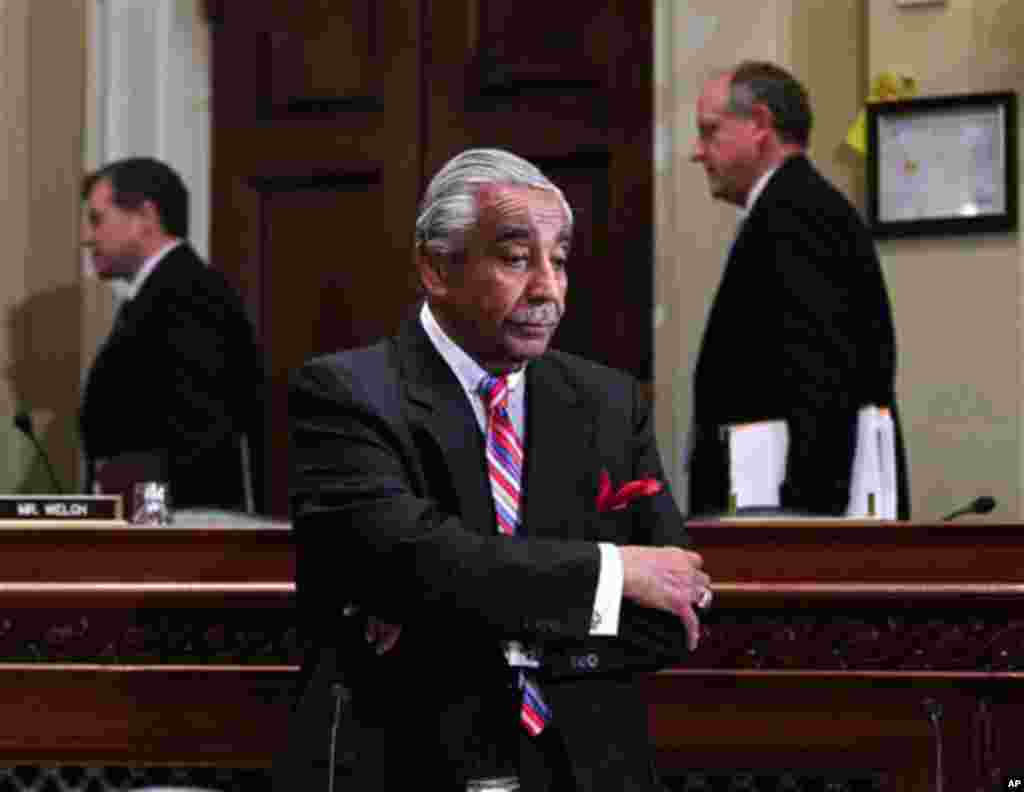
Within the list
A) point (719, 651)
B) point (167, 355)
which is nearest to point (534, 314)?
point (719, 651)

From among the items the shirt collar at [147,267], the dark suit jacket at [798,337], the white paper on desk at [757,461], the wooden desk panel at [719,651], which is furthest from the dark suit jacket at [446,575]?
the shirt collar at [147,267]

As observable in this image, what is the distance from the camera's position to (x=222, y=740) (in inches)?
135

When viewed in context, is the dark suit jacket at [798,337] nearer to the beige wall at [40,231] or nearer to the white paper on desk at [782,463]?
Result: the white paper on desk at [782,463]

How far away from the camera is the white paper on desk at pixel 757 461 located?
4367 mm

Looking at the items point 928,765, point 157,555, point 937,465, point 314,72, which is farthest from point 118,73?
point 928,765

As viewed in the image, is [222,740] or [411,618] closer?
[411,618]

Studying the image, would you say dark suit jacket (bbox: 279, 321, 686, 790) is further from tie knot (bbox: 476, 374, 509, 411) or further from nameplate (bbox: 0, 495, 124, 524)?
nameplate (bbox: 0, 495, 124, 524)

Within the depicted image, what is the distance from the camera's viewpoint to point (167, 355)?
18.0 ft

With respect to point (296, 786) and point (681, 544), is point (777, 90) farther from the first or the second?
point (296, 786)

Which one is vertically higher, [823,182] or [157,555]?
[823,182]

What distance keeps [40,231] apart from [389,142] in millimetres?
1062

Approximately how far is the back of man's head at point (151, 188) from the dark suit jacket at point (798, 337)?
1709 mm

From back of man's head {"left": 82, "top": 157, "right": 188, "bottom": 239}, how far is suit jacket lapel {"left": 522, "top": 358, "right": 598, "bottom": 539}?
3.08m

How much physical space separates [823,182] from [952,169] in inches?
23.4
